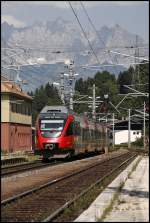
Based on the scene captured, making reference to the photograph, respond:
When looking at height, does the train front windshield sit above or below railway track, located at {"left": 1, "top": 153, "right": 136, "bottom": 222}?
above

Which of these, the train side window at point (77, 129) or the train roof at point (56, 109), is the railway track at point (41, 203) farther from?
the train side window at point (77, 129)

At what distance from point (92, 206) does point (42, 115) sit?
2769 centimetres

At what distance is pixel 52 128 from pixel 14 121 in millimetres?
42249

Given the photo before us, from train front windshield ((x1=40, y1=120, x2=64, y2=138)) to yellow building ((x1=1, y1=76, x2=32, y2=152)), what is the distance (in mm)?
29624

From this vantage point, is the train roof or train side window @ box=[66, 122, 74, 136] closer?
train side window @ box=[66, 122, 74, 136]

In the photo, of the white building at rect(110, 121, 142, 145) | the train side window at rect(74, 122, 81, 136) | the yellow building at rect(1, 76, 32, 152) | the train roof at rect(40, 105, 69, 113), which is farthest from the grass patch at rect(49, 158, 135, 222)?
the white building at rect(110, 121, 142, 145)

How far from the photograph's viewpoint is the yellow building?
78.6 meters

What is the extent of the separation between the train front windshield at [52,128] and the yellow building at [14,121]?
1166 inches

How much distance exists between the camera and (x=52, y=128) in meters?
41.6

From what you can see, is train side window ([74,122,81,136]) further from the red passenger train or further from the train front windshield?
the train front windshield

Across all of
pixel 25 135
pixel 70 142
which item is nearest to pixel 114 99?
pixel 25 135

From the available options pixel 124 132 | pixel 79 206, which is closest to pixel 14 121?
pixel 124 132

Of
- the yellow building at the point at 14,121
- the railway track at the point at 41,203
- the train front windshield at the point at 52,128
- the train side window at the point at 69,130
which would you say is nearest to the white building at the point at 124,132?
the yellow building at the point at 14,121

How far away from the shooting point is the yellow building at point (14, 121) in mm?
78625
